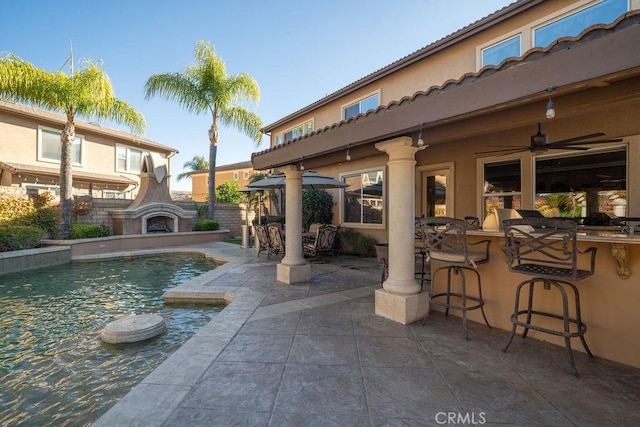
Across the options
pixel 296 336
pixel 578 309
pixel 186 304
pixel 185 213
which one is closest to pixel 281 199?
pixel 185 213

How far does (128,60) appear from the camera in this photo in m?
12.7

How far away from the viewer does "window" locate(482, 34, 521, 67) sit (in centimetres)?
704

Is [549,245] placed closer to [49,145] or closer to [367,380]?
[367,380]

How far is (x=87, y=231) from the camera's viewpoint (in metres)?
12.0

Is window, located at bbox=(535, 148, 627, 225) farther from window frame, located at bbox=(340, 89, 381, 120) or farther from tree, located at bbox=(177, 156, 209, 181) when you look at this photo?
tree, located at bbox=(177, 156, 209, 181)

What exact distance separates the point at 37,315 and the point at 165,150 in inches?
779

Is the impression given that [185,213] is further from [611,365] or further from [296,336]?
[611,365]

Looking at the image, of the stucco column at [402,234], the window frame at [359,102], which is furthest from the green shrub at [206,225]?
the stucco column at [402,234]

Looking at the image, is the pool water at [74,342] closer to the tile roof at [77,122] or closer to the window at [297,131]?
the window at [297,131]

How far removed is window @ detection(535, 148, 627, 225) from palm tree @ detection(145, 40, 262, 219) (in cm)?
1373

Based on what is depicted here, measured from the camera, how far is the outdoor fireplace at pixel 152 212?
13.4 meters

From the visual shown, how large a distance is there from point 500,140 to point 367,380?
19.9 ft

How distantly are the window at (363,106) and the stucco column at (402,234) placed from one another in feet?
20.8

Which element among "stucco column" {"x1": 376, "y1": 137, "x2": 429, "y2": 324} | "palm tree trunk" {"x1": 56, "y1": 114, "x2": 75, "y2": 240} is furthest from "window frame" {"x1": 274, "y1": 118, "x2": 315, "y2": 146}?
"stucco column" {"x1": 376, "y1": 137, "x2": 429, "y2": 324}
